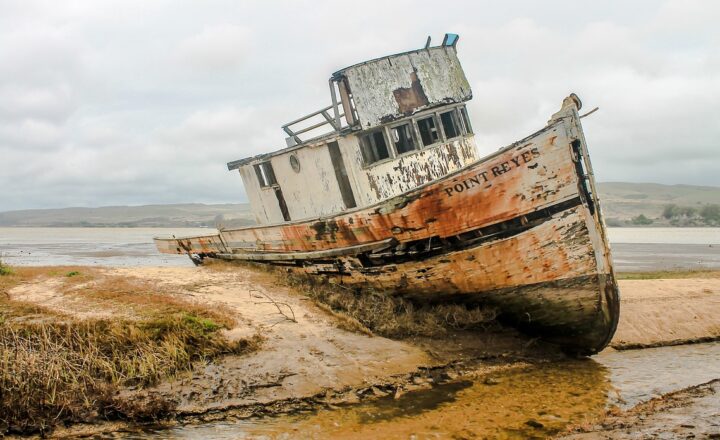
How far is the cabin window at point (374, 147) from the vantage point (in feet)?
29.8

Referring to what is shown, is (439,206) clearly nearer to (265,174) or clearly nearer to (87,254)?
(265,174)

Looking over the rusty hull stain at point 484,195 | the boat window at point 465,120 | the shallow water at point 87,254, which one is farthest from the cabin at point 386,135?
the shallow water at point 87,254

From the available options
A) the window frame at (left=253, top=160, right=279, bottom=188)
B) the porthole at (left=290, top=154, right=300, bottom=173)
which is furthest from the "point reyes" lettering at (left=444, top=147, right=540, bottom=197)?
the window frame at (left=253, top=160, right=279, bottom=188)

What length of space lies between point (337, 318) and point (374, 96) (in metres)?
3.94

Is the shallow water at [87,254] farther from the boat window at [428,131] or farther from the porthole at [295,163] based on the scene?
the boat window at [428,131]

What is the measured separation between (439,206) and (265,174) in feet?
16.8

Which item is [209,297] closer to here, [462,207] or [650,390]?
[462,207]

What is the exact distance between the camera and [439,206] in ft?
23.4

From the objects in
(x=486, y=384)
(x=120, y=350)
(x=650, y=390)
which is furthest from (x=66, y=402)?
(x=650, y=390)

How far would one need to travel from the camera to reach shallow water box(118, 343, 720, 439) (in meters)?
4.80

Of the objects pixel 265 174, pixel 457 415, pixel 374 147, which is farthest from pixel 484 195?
pixel 265 174

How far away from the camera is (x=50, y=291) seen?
8047mm

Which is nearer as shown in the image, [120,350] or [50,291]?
[120,350]

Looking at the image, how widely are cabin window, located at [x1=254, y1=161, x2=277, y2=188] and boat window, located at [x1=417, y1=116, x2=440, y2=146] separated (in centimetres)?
338
